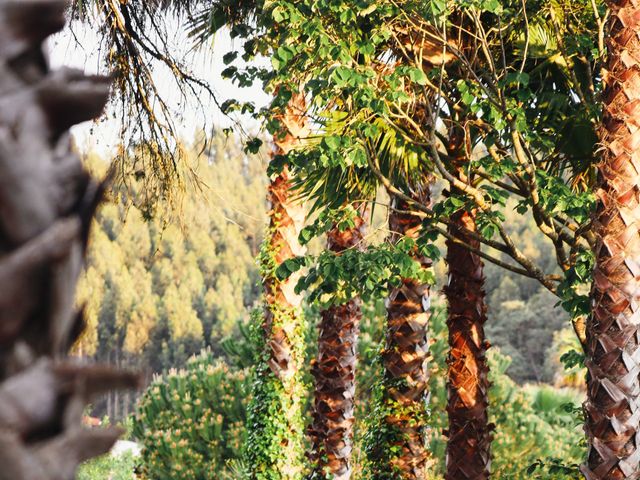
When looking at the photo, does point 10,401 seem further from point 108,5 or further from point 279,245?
point 279,245

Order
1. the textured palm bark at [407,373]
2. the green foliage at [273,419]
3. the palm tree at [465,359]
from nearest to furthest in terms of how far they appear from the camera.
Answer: the palm tree at [465,359] < the textured palm bark at [407,373] < the green foliage at [273,419]

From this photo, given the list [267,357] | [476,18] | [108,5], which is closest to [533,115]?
[476,18]

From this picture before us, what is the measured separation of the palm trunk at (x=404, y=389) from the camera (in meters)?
9.17

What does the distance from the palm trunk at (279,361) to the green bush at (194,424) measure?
6.04 metres

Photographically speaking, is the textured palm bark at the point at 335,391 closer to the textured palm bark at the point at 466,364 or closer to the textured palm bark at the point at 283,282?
the textured palm bark at the point at 283,282

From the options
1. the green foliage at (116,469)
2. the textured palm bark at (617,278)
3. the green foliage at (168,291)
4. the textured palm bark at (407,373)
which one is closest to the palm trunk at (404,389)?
the textured palm bark at (407,373)

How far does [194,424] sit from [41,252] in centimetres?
1828

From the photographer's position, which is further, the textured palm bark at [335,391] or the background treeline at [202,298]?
the background treeline at [202,298]

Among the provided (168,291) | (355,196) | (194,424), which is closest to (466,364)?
(355,196)

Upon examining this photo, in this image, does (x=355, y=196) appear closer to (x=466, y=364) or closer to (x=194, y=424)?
(x=466, y=364)

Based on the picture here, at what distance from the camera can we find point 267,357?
11.4m

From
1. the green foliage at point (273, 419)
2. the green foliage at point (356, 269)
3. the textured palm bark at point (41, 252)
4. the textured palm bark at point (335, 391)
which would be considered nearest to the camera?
the textured palm bark at point (41, 252)

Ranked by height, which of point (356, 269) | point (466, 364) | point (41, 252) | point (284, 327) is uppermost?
point (284, 327)

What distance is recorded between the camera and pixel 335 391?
34.4 ft
